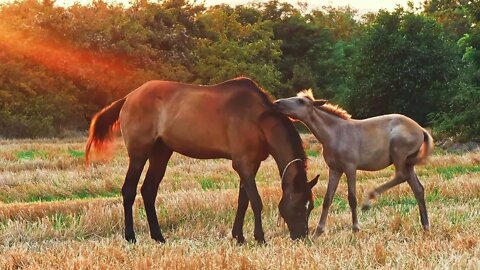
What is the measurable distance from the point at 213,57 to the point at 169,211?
111 feet

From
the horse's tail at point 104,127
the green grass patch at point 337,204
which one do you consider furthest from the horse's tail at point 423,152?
the horse's tail at point 104,127

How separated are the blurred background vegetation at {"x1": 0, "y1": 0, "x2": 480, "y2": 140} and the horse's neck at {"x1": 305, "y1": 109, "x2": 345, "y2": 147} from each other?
16.3 m

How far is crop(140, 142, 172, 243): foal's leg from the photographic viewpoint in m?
8.12

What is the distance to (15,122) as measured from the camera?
3400 cm

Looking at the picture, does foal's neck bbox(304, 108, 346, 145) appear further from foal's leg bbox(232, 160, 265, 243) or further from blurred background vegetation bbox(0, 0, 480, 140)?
blurred background vegetation bbox(0, 0, 480, 140)

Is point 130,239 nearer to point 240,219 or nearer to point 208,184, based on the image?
point 240,219

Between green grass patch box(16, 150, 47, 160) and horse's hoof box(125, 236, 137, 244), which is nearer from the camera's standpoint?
horse's hoof box(125, 236, 137, 244)

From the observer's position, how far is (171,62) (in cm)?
3947

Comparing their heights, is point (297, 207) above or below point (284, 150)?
below

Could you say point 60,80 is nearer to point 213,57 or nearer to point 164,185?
point 213,57

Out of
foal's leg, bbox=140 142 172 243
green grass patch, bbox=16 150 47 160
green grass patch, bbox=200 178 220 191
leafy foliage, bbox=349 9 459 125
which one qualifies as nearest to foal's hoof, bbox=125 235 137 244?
foal's leg, bbox=140 142 172 243

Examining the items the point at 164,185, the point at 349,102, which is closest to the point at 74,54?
the point at 349,102

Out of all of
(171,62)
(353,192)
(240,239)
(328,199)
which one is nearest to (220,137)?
(240,239)

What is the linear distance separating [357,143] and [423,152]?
101 centimetres
